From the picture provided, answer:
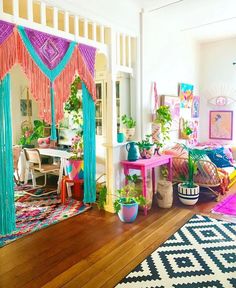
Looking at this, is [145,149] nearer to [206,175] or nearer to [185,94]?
[206,175]

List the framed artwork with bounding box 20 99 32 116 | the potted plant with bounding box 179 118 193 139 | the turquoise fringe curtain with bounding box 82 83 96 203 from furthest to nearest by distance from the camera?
1. the framed artwork with bounding box 20 99 32 116
2. the potted plant with bounding box 179 118 193 139
3. the turquoise fringe curtain with bounding box 82 83 96 203

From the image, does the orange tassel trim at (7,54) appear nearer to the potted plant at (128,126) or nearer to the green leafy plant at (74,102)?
the potted plant at (128,126)

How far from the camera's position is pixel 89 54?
10.8ft

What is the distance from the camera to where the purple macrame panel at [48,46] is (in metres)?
A: 2.71

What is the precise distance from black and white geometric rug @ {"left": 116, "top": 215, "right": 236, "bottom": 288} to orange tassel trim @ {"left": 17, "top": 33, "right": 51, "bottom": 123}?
1.72 metres

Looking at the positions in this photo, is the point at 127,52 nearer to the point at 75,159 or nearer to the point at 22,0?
the point at 22,0

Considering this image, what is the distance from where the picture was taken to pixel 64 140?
18.9ft

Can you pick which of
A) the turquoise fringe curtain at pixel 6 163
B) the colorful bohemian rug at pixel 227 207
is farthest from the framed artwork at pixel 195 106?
the turquoise fringe curtain at pixel 6 163

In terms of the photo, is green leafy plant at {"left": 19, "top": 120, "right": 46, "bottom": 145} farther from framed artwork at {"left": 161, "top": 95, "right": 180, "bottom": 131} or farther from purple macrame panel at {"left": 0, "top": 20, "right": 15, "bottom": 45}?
purple macrame panel at {"left": 0, "top": 20, "right": 15, "bottom": 45}

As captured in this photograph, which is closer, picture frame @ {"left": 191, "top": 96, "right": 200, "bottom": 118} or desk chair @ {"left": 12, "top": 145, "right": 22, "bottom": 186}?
desk chair @ {"left": 12, "top": 145, "right": 22, "bottom": 186}

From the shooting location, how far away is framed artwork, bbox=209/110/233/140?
19.0ft

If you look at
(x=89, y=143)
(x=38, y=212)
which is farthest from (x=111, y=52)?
(x=38, y=212)

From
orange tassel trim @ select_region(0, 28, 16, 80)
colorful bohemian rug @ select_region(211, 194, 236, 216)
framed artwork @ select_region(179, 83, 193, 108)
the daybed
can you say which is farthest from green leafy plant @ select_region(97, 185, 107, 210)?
framed artwork @ select_region(179, 83, 193, 108)

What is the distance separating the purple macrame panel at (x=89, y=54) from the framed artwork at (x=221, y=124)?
11.6ft
